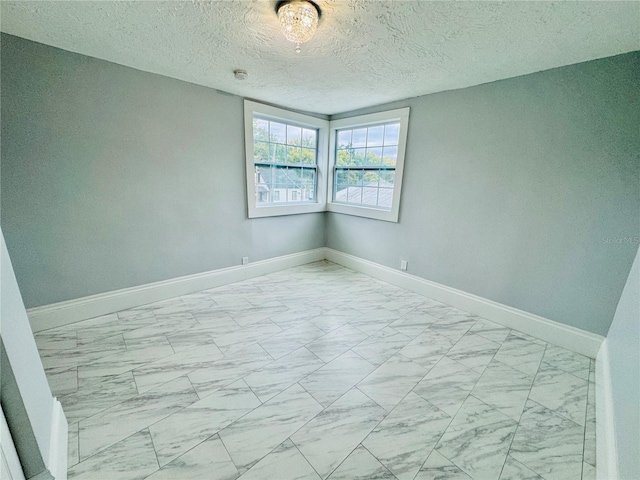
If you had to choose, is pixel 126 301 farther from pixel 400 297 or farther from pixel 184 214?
pixel 400 297

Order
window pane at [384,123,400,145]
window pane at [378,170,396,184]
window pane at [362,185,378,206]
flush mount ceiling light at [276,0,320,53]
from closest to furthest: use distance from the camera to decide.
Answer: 1. flush mount ceiling light at [276,0,320,53]
2. window pane at [384,123,400,145]
3. window pane at [378,170,396,184]
4. window pane at [362,185,378,206]

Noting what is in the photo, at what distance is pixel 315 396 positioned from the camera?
5.55 feet

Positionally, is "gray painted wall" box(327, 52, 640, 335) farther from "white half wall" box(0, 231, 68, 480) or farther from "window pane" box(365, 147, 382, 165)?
"white half wall" box(0, 231, 68, 480)

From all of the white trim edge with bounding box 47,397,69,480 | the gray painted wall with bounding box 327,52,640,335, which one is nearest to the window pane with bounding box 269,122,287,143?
the gray painted wall with bounding box 327,52,640,335

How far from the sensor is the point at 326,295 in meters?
3.19

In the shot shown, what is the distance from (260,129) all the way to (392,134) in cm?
172

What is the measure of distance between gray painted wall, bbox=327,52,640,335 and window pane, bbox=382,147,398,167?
296mm

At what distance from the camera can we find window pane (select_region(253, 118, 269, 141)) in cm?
342

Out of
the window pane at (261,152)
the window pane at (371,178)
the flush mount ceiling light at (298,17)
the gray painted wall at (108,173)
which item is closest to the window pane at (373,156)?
the window pane at (371,178)

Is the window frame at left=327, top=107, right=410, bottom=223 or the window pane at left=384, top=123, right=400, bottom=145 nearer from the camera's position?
the window frame at left=327, top=107, right=410, bottom=223

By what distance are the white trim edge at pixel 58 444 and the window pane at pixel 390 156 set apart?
3613 mm

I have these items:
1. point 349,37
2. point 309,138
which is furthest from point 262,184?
point 349,37

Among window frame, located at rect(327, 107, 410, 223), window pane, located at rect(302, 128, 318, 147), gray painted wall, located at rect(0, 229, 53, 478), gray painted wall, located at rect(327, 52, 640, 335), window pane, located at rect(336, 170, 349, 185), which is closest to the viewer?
gray painted wall, located at rect(0, 229, 53, 478)

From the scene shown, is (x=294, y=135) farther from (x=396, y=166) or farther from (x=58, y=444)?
(x=58, y=444)
